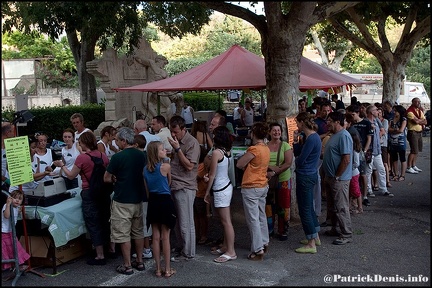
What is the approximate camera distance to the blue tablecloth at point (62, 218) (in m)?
5.96

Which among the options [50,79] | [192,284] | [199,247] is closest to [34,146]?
[199,247]

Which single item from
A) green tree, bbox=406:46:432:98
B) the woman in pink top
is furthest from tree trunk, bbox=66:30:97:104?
green tree, bbox=406:46:432:98

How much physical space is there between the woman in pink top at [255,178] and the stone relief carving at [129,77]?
30.9 feet

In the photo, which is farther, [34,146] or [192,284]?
[34,146]

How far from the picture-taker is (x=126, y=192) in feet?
19.7

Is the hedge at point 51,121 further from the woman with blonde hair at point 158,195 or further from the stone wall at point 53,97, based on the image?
the stone wall at point 53,97

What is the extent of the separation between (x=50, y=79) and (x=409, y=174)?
85.4ft

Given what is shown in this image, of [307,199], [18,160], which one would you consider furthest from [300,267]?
[18,160]

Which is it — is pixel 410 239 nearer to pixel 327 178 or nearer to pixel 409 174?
pixel 327 178

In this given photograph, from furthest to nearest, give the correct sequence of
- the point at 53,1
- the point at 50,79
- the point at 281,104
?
the point at 50,79 → the point at 53,1 → the point at 281,104

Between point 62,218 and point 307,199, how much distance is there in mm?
2897

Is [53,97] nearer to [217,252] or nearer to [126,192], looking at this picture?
[217,252]

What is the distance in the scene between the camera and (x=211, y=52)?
4406cm

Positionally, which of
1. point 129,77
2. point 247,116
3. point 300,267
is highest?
point 129,77
